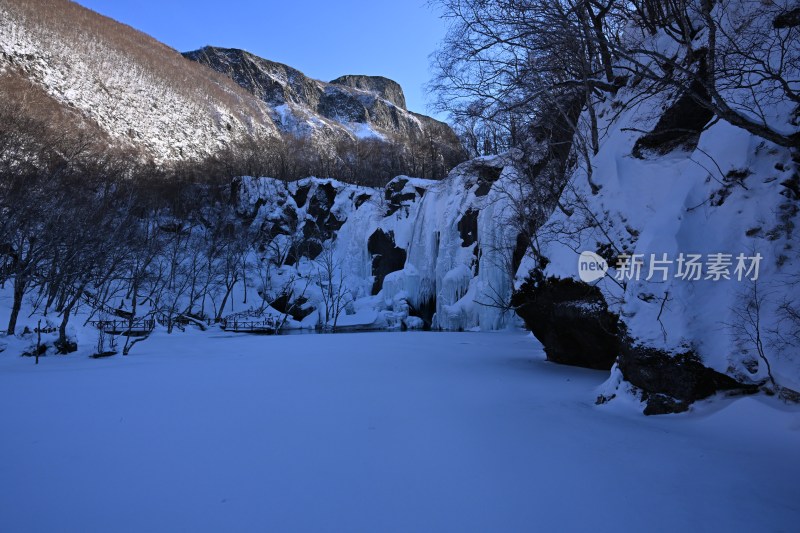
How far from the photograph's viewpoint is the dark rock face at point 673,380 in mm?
3850

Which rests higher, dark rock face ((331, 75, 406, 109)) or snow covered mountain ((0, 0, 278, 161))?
dark rock face ((331, 75, 406, 109))

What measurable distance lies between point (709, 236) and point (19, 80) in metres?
48.5

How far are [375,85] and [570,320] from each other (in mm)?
94349

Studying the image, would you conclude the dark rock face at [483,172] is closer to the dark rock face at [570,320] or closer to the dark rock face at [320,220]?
the dark rock face at [570,320]

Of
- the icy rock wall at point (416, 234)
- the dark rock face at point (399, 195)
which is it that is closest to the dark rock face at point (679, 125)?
the icy rock wall at point (416, 234)

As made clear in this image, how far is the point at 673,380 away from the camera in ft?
13.2

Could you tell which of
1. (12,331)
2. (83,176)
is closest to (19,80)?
(83,176)

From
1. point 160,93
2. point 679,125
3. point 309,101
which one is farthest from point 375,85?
point 679,125

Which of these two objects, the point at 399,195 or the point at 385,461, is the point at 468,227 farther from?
the point at 385,461

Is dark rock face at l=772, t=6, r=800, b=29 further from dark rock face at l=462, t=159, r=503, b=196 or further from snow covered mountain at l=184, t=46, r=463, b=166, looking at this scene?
snow covered mountain at l=184, t=46, r=463, b=166

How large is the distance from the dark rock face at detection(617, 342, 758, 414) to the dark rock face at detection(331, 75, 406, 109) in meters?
92.5

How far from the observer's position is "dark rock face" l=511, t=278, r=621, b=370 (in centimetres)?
657

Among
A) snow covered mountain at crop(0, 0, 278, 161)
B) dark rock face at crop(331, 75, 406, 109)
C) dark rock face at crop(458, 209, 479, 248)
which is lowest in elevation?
dark rock face at crop(458, 209, 479, 248)

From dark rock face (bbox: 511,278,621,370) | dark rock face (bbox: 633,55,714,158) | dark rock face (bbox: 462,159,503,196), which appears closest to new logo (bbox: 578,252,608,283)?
dark rock face (bbox: 511,278,621,370)
